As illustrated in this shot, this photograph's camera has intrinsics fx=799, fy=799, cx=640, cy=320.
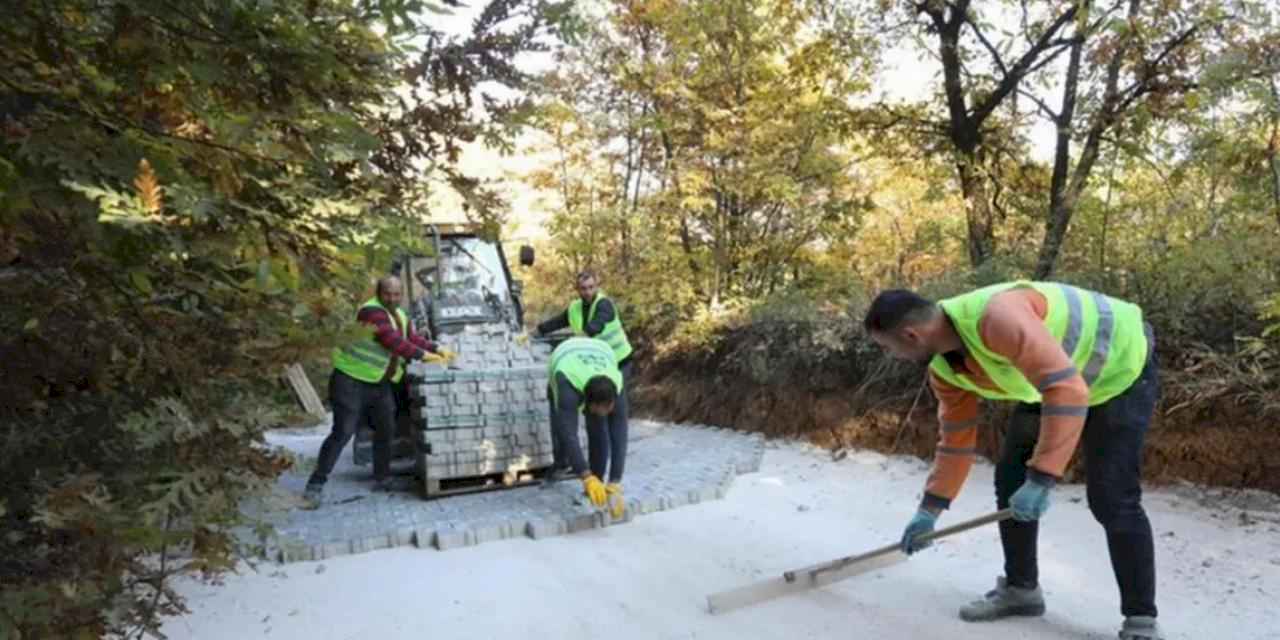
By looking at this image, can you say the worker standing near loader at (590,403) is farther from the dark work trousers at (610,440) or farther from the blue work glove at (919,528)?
Answer: the blue work glove at (919,528)

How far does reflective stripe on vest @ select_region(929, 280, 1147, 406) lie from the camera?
2541 mm

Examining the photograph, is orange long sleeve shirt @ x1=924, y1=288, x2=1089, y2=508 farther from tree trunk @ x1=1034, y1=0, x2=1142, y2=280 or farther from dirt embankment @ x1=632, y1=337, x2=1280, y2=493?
tree trunk @ x1=1034, y1=0, x2=1142, y2=280

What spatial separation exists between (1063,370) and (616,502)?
268cm

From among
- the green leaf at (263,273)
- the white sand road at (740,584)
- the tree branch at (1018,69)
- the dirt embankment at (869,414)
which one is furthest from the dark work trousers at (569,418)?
the tree branch at (1018,69)

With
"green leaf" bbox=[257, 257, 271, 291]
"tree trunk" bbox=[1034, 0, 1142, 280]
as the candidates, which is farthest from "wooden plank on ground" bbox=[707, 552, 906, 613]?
"tree trunk" bbox=[1034, 0, 1142, 280]

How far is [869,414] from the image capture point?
6.18m

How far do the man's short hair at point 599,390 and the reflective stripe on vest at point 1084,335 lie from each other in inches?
88.5

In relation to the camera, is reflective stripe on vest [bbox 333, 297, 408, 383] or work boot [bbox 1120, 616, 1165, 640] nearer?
work boot [bbox 1120, 616, 1165, 640]

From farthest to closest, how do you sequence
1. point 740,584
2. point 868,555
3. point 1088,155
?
point 1088,155 < point 740,584 < point 868,555

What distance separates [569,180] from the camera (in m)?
10.7

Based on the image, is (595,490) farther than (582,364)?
No

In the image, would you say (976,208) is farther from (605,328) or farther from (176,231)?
(176,231)

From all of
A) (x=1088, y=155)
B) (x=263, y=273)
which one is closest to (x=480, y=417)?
(x=263, y=273)

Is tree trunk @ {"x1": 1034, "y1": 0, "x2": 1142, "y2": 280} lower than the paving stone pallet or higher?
higher
